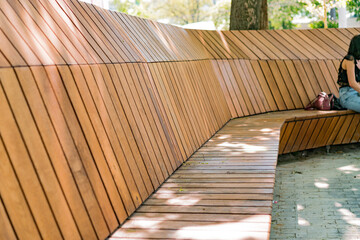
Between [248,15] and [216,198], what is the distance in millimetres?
6241

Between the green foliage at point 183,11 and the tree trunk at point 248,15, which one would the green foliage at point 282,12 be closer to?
the green foliage at point 183,11

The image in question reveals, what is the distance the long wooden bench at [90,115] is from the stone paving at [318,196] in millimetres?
766

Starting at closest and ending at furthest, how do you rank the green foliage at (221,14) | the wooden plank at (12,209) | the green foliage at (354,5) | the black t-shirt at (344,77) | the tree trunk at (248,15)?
the wooden plank at (12,209)
the black t-shirt at (344,77)
the tree trunk at (248,15)
the green foliage at (354,5)
the green foliage at (221,14)

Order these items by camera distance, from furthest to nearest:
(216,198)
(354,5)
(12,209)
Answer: (354,5) → (216,198) → (12,209)

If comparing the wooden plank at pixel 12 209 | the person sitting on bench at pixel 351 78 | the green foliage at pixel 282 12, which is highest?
the wooden plank at pixel 12 209

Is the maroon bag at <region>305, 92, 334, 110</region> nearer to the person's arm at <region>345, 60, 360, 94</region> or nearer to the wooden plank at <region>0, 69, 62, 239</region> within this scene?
the person's arm at <region>345, 60, 360, 94</region>

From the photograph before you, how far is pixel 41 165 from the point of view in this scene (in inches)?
87.6

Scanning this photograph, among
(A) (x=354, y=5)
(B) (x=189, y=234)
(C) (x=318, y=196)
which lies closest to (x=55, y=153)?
(B) (x=189, y=234)

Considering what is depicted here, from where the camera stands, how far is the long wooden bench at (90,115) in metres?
2.14

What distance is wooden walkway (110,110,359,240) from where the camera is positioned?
104 inches

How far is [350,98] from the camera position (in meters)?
7.00

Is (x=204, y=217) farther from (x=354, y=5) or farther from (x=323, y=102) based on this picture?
(x=354, y=5)

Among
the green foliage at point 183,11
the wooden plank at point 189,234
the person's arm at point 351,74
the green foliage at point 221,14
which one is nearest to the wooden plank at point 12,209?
the wooden plank at point 189,234

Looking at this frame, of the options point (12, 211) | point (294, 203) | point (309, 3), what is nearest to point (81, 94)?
point (12, 211)
